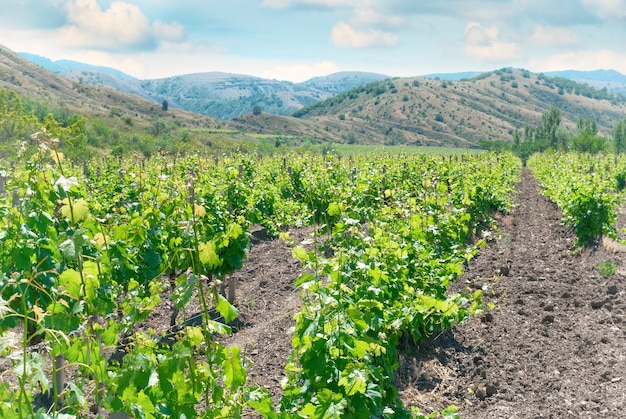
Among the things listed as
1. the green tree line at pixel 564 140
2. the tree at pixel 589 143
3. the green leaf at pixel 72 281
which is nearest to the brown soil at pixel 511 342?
the green leaf at pixel 72 281

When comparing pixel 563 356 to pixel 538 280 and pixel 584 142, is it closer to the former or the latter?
pixel 538 280

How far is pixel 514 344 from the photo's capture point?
20.5 feet

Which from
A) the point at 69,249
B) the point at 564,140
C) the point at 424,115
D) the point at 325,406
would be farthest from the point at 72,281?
Result: the point at 424,115

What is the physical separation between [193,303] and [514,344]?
4.27 metres

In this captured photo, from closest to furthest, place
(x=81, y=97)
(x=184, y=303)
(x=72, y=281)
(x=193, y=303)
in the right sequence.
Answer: (x=184, y=303) < (x=72, y=281) < (x=193, y=303) < (x=81, y=97)

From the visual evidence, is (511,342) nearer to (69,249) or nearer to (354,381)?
(354,381)

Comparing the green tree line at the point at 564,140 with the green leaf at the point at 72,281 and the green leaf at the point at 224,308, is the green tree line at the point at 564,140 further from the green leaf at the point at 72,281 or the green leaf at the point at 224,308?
the green leaf at the point at 224,308

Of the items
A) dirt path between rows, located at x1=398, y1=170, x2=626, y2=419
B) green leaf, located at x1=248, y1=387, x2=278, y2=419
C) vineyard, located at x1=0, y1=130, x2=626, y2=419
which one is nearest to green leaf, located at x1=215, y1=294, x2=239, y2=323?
vineyard, located at x1=0, y1=130, x2=626, y2=419

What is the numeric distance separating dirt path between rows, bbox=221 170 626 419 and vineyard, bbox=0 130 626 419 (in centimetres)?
25

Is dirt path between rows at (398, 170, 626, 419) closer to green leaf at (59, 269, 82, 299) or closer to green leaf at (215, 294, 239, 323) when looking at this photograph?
green leaf at (215, 294, 239, 323)

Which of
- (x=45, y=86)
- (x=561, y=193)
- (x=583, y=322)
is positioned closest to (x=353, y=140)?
(x=45, y=86)

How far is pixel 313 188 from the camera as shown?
484 inches

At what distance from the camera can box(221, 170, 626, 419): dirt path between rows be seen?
16.8 feet

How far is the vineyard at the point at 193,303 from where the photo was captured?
8.05 feet
